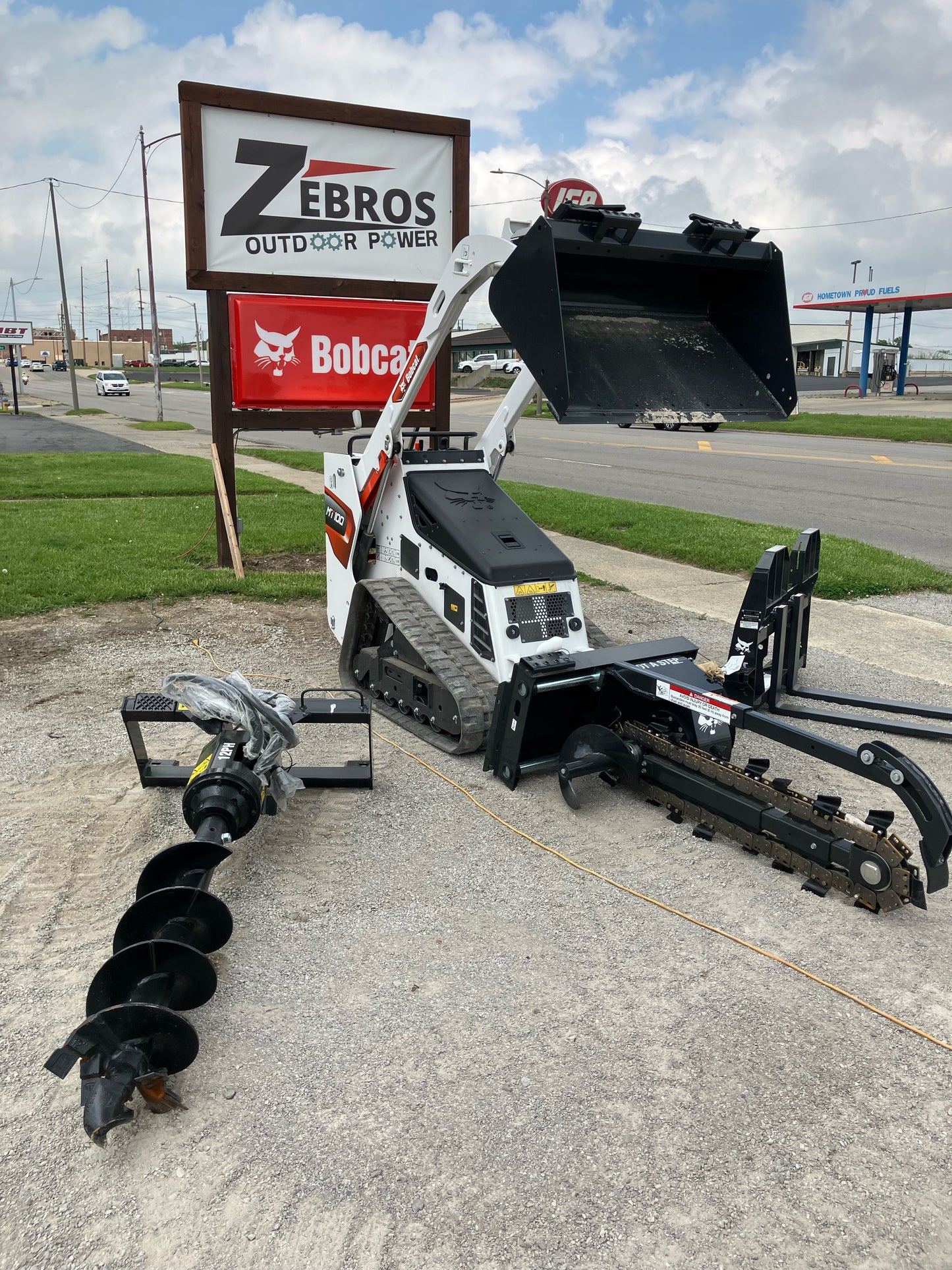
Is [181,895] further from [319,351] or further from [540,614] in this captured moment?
[319,351]

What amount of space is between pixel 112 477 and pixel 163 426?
16697 millimetres

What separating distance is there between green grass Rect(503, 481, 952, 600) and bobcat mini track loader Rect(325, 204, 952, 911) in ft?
16.0

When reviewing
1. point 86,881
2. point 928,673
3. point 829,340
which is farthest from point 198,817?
point 829,340

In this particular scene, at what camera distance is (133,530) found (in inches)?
480

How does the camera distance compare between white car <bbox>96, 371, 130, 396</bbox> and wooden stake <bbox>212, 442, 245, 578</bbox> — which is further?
white car <bbox>96, 371, 130, 396</bbox>

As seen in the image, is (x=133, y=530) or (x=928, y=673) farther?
(x=133, y=530)

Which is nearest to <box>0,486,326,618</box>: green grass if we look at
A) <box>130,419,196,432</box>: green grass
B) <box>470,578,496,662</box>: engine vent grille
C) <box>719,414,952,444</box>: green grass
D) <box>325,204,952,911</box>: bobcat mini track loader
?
<box>325,204,952,911</box>: bobcat mini track loader

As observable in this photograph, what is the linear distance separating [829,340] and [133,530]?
8406cm

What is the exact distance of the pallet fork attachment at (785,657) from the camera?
565 centimetres

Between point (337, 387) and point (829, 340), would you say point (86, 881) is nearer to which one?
point (337, 387)

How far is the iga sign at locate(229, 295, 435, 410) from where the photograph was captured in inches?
377

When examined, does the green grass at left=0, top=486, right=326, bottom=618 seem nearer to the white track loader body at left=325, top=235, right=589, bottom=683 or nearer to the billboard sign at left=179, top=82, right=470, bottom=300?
the white track loader body at left=325, top=235, right=589, bottom=683

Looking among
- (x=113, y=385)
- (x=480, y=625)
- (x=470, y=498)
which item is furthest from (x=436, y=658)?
(x=113, y=385)

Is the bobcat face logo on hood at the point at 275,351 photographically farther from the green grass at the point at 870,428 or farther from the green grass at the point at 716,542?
the green grass at the point at 870,428
